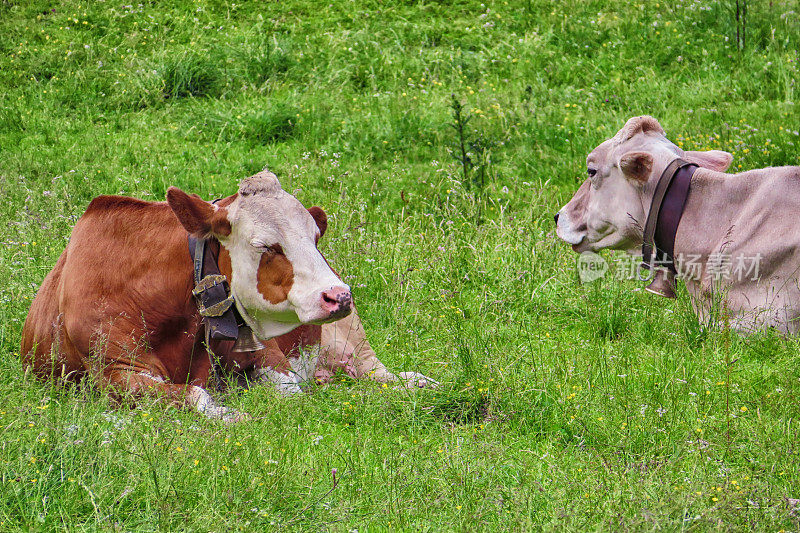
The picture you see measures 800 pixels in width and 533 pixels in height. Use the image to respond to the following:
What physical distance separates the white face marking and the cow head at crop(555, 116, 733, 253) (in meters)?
2.36

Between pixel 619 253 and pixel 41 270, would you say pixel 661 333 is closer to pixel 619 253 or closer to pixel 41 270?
pixel 619 253

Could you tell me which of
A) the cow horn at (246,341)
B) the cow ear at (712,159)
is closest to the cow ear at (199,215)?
the cow horn at (246,341)

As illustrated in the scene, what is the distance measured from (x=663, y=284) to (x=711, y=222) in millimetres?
560

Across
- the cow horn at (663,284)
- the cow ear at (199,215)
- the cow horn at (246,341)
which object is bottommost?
the cow horn at (663,284)

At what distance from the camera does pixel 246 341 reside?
16.7 ft

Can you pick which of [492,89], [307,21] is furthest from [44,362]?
[307,21]

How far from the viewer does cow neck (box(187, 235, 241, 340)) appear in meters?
4.87

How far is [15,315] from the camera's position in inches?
244

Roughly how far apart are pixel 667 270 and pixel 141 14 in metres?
9.53

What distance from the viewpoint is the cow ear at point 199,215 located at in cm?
477

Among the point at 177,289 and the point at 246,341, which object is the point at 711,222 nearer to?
the point at 246,341

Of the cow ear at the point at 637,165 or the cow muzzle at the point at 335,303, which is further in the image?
the cow ear at the point at 637,165

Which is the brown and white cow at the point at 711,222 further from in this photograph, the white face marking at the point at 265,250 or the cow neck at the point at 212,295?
the cow neck at the point at 212,295

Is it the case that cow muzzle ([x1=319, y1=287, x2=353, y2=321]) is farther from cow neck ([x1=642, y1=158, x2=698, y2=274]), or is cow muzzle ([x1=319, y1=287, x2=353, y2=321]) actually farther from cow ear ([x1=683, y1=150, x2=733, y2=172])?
cow ear ([x1=683, y1=150, x2=733, y2=172])
